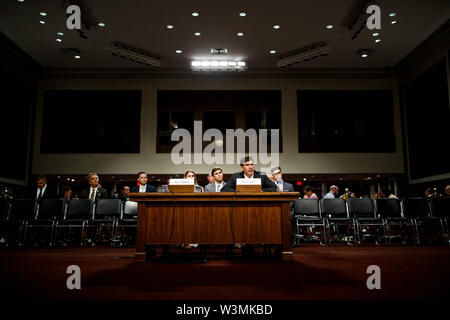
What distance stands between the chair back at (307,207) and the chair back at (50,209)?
15.6 ft

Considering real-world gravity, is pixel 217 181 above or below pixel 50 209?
above

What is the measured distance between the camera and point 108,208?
6898 millimetres

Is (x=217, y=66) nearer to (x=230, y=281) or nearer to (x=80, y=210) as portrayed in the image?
(x=80, y=210)

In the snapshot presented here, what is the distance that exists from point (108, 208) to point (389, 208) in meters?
5.75

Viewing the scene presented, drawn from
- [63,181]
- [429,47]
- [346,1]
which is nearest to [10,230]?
[63,181]

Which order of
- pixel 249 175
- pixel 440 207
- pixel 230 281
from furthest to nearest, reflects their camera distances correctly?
pixel 440 207
pixel 249 175
pixel 230 281

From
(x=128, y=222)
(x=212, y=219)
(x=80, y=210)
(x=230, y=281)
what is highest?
(x=80, y=210)

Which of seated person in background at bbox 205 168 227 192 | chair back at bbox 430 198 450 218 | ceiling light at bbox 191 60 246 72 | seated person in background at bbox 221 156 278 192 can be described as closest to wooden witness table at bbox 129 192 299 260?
seated person in background at bbox 221 156 278 192

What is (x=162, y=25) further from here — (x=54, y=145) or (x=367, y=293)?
(x=367, y=293)

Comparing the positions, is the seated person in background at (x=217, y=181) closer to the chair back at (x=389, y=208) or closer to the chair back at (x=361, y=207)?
the chair back at (x=361, y=207)

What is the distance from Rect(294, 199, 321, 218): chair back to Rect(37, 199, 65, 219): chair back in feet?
15.6

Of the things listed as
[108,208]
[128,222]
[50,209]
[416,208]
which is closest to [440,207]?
[416,208]

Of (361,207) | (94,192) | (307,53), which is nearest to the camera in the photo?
(361,207)

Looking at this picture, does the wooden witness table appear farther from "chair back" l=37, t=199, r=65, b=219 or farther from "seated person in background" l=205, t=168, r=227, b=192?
"chair back" l=37, t=199, r=65, b=219
